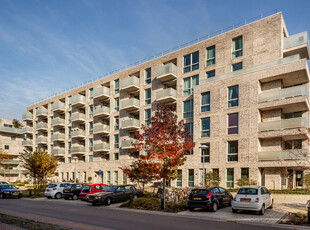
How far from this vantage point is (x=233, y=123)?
2734 cm

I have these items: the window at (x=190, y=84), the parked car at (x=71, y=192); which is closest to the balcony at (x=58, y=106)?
the window at (x=190, y=84)

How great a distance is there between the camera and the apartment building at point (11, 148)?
60263 mm

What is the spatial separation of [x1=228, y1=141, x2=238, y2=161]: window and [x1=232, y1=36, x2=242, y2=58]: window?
32.7 ft

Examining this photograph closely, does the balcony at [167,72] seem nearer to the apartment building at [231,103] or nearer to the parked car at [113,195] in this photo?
the apartment building at [231,103]

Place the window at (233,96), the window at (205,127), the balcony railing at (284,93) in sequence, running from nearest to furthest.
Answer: the balcony railing at (284,93)
the window at (233,96)
the window at (205,127)

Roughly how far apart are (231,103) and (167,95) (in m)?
8.63

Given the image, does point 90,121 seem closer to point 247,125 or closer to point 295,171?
point 247,125

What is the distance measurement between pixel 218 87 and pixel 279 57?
6590mm

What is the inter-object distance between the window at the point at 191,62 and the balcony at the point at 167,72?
4.96 feet

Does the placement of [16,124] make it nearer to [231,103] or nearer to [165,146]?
[231,103]

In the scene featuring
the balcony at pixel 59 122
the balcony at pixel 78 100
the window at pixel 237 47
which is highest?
the window at pixel 237 47

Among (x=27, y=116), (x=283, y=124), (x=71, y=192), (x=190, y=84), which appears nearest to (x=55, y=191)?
(x=71, y=192)

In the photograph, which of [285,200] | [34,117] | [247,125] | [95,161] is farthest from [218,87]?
[34,117]

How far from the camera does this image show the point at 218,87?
28.5 m
